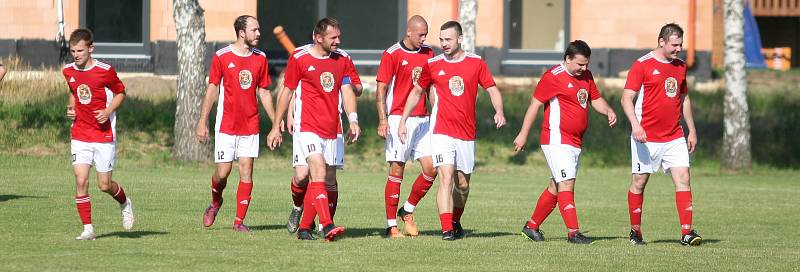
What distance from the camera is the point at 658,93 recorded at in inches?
593

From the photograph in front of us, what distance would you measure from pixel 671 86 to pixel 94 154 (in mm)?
5305

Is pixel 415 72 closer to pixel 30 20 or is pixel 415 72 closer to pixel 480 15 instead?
pixel 480 15

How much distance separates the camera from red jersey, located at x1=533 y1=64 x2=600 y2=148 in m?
14.9

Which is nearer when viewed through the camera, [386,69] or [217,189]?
[217,189]

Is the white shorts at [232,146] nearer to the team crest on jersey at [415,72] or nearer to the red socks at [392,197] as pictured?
the red socks at [392,197]

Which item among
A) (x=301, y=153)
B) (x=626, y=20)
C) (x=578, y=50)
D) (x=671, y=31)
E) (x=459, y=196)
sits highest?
(x=626, y=20)

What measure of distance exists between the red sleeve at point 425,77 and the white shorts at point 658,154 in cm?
199

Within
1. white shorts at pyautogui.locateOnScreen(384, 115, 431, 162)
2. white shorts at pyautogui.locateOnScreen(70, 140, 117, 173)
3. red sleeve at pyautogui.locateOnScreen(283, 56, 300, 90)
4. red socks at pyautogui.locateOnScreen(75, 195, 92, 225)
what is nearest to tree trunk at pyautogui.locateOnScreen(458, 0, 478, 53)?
white shorts at pyautogui.locateOnScreen(384, 115, 431, 162)

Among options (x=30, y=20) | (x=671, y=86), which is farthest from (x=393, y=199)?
(x=30, y=20)

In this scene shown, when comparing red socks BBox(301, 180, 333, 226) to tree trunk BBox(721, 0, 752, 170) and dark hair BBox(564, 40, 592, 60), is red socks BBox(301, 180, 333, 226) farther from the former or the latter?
tree trunk BBox(721, 0, 752, 170)

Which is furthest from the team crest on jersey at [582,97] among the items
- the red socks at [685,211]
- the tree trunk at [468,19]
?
the tree trunk at [468,19]

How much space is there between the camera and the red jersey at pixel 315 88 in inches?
575

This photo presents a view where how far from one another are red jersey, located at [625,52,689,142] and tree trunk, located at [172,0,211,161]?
518 inches

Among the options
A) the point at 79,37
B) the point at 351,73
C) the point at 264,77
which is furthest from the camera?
the point at 264,77
